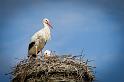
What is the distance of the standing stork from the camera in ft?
19.5

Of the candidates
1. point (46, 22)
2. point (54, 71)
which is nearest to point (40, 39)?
point (46, 22)

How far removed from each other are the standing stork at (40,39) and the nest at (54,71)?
0.93 meters

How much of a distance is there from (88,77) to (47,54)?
671mm

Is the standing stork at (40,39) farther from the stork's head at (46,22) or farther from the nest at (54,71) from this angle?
the nest at (54,71)

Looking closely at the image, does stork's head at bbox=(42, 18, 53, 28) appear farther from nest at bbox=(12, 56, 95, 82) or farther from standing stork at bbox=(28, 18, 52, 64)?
nest at bbox=(12, 56, 95, 82)

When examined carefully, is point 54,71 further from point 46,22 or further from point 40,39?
point 46,22

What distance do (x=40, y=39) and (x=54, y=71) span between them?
4.08 feet

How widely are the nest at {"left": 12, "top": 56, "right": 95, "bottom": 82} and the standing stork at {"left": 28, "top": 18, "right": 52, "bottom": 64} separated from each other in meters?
0.93

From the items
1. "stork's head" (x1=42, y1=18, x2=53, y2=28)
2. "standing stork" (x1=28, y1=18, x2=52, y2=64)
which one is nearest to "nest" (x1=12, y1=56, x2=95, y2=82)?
"standing stork" (x1=28, y1=18, x2=52, y2=64)

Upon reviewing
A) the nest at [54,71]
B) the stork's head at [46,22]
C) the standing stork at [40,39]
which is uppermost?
the stork's head at [46,22]

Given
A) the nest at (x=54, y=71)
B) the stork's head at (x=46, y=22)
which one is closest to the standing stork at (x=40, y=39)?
the stork's head at (x=46, y=22)

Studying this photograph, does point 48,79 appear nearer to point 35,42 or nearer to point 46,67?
point 46,67

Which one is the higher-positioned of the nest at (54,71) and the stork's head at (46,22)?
the stork's head at (46,22)

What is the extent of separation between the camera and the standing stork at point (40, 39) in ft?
19.5
